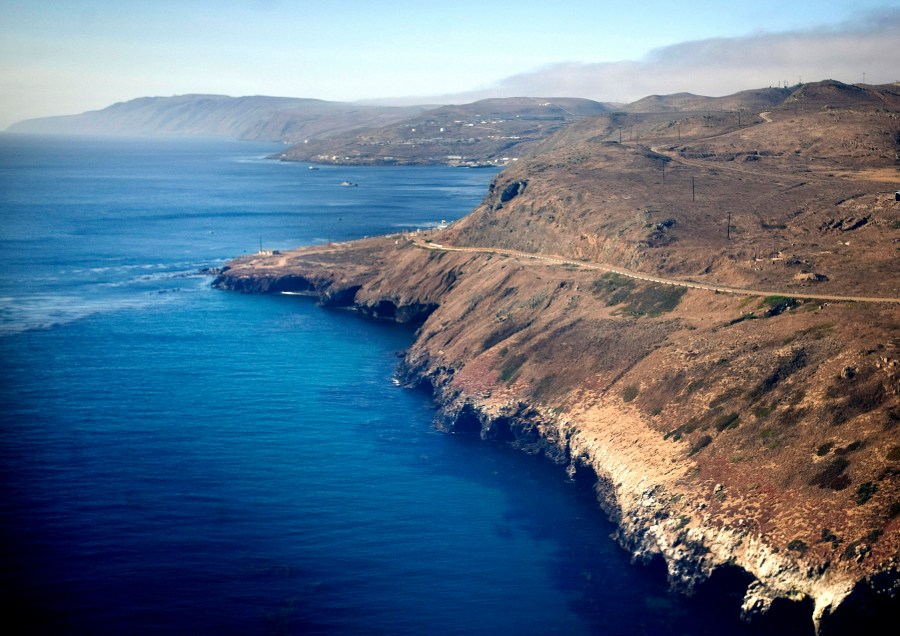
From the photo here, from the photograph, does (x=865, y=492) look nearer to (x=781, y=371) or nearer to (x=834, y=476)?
(x=834, y=476)

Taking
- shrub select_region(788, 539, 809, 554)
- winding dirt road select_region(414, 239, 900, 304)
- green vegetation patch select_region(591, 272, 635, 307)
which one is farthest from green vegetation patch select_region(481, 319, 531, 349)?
shrub select_region(788, 539, 809, 554)

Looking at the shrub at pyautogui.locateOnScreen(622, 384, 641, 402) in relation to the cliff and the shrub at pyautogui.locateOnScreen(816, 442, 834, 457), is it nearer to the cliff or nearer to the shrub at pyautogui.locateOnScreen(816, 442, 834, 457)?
the cliff

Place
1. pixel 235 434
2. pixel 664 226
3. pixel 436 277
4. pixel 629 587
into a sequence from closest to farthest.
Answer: pixel 629 587
pixel 235 434
pixel 664 226
pixel 436 277

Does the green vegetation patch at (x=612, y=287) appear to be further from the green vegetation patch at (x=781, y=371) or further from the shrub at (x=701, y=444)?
the shrub at (x=701, y=444)

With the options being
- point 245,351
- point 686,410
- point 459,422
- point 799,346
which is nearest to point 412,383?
point 459,422

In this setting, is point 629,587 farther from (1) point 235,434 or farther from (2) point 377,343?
(2) point 377,343

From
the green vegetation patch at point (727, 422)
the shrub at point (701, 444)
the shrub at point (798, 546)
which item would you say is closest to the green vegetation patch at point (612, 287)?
the green vegetation patch at point (727, 422)
